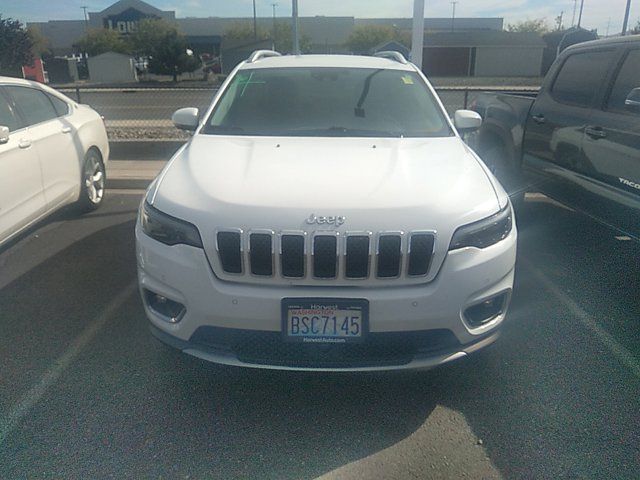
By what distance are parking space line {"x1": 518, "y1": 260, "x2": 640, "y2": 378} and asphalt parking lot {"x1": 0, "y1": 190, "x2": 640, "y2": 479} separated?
0.01 metres

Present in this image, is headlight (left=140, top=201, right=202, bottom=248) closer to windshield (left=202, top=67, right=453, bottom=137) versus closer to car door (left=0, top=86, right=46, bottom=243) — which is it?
windshield (left=202, top=67, right=453, bottom=137)

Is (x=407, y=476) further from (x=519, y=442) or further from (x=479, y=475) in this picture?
(x=519, y=442)

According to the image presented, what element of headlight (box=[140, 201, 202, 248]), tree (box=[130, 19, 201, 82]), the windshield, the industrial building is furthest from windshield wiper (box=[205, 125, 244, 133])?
the industrial building

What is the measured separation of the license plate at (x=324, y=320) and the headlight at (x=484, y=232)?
0.55 m

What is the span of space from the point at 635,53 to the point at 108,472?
4575mm

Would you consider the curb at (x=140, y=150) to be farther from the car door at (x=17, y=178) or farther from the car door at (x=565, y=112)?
the car door at (x=565, y=112)

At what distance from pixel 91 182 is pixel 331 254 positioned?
15.0 ft

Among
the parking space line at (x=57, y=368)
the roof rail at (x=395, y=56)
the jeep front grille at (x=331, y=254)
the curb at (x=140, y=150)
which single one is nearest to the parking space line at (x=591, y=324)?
the jeep front grille at (x=331, y=254)

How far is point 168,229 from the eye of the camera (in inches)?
104

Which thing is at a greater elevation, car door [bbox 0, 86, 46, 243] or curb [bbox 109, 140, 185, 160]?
car door [bbox 0, 86, 46, 243]

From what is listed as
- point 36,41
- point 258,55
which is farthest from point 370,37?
point 258,55

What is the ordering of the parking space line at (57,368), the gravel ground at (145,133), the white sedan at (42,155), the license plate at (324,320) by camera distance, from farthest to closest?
the gravel ground at (145,133) → the white sedan at (42,155) → the parking space line at (57,368) → the license plate at (324,320)

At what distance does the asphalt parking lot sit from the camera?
246 cm

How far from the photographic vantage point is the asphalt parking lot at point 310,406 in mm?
2459
